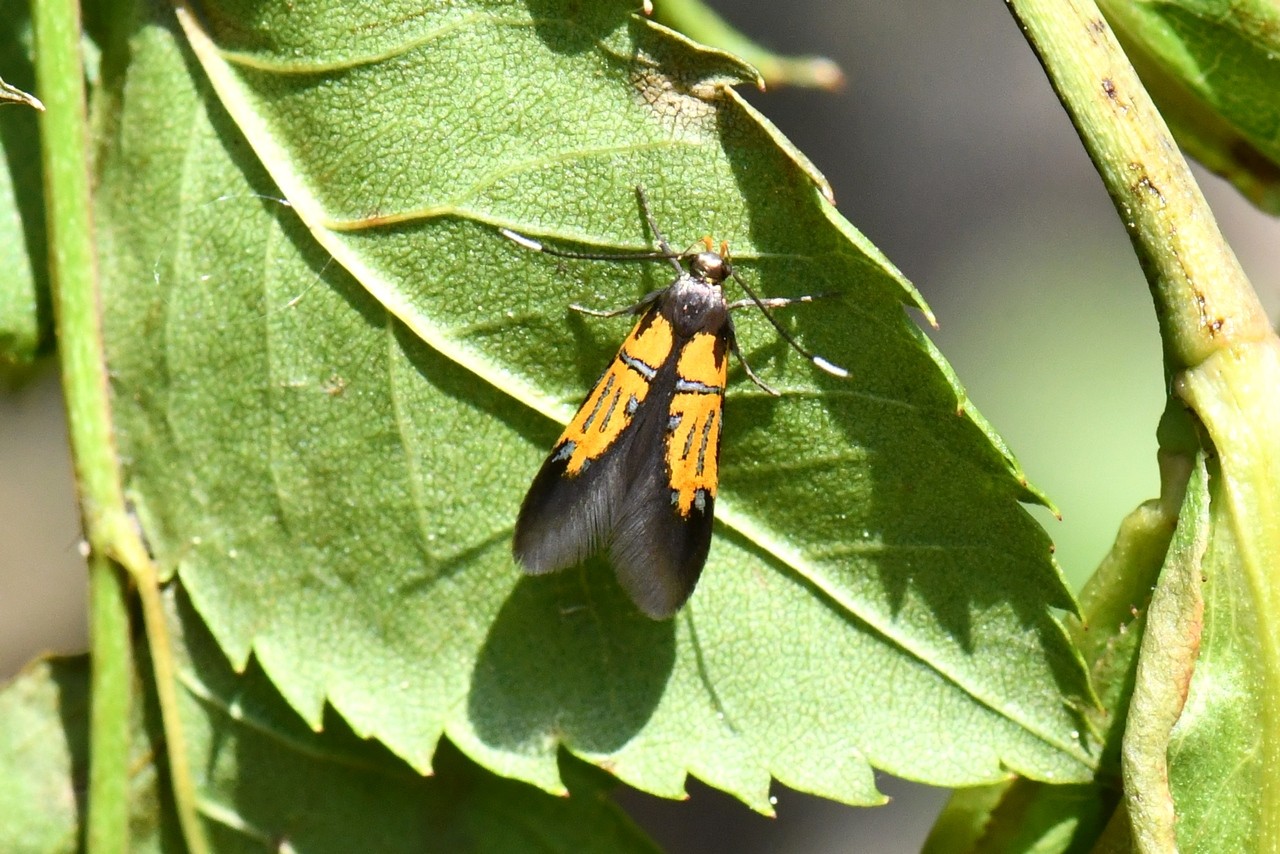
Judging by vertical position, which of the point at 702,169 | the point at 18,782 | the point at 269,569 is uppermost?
the point at 702,169

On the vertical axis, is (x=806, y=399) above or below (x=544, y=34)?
below

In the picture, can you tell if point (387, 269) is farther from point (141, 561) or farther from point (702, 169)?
point (141, 561)

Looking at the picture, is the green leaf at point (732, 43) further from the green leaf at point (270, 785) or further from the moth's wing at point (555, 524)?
the green leaf at point (270, 785)

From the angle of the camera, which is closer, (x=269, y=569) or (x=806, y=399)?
(x=806, y=399)

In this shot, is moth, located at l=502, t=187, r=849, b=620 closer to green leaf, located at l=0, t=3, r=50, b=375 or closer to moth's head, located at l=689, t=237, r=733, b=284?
moth's head, located at l=689, t=237, r=733, b=284

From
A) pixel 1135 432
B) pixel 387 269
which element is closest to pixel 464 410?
pixel 387 269

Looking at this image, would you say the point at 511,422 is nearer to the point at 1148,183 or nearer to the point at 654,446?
the point at 654,446

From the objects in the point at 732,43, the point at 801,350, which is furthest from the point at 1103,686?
the point at 732,43

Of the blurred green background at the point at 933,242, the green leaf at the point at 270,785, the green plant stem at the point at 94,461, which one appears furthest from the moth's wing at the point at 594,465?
the blurred green background at the point at 933,242
